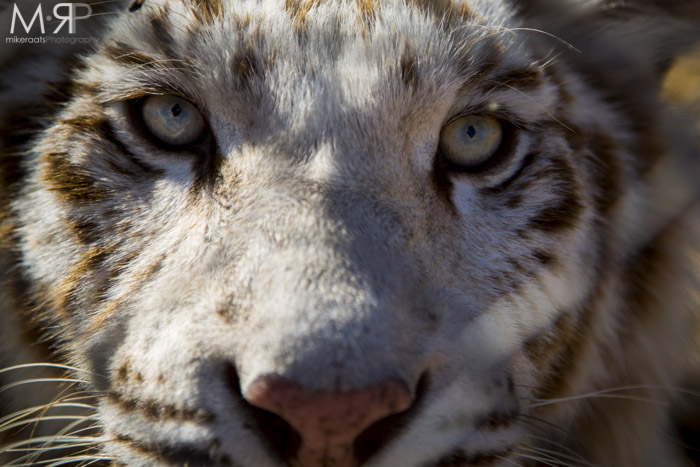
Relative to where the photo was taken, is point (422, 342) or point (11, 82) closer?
point (422, 342)

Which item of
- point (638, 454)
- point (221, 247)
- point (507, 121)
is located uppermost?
point (507, 121)

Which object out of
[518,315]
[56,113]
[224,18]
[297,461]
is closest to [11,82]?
[56,113]

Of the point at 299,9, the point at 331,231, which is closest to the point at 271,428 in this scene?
the point at 331,231

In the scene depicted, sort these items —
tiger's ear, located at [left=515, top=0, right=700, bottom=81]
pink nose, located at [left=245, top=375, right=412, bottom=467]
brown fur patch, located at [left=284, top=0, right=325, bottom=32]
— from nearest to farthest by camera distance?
pink nose, located at [left=245, top=375, right=412, bottom=467] < brown fur patch, located at [left=284, top=0, right=325, bottom=32] < tiger's ear, located at [left=515, top=0, right=700, bottom=81]

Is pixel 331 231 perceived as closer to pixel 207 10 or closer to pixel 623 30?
pixel 207 10

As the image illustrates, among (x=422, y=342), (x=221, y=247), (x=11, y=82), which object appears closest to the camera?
(x=422, y=342)

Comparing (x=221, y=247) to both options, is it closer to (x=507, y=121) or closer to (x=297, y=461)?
(x=297, y=461)

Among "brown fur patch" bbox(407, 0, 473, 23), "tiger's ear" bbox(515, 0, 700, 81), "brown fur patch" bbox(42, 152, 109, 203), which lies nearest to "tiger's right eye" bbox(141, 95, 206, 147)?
"brown fur patch" bbox(42, 152, 109, 203)

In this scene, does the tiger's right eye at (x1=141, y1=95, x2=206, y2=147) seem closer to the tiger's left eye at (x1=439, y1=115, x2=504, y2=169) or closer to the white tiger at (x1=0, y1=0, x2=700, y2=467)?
the white tiger at (x1=0, y1=0, x2=700, y2=467)
